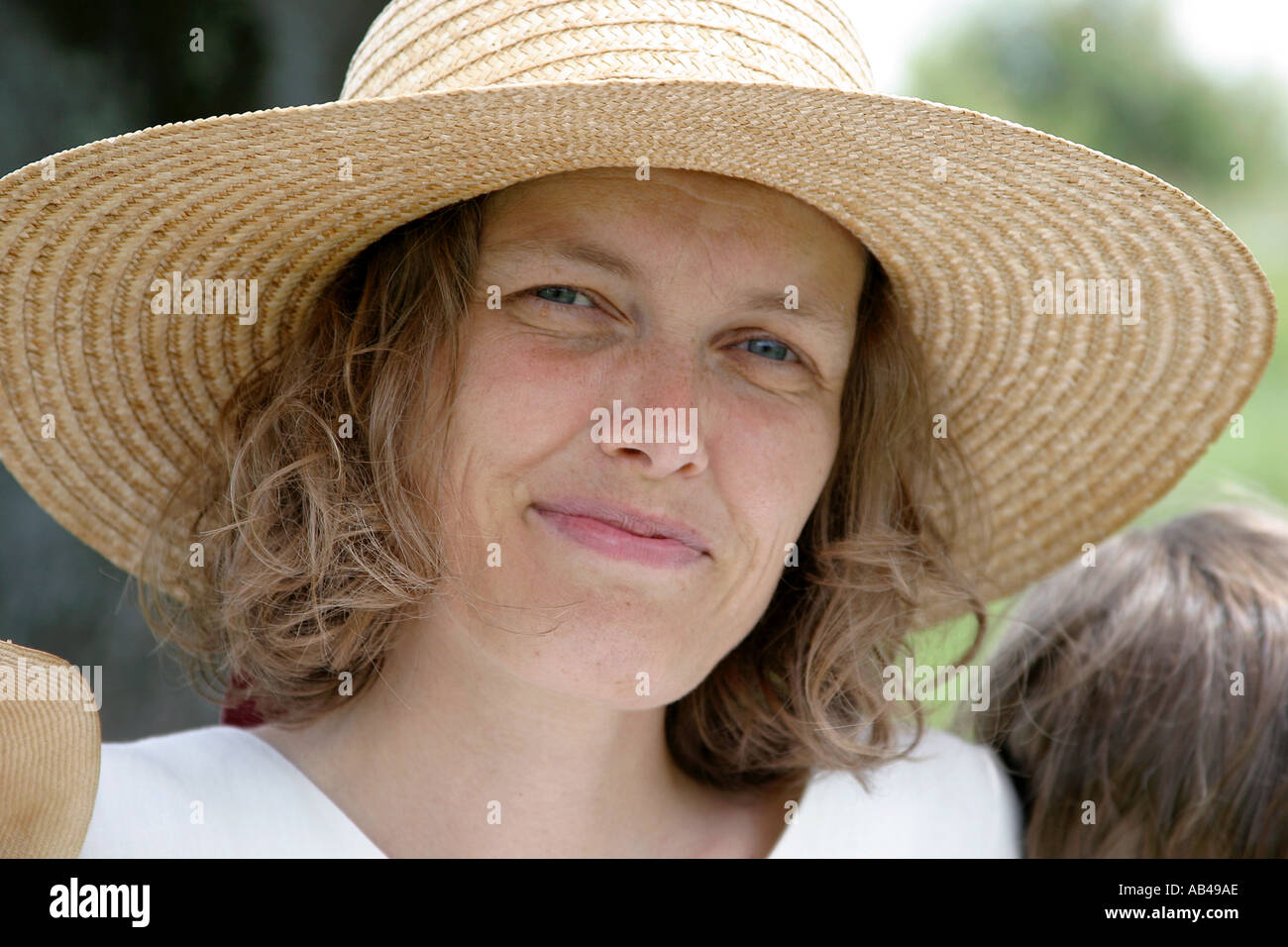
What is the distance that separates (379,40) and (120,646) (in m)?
1.52

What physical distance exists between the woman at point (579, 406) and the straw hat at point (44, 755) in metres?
0.30

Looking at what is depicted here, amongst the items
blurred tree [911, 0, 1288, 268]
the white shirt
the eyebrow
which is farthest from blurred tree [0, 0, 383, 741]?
blurred tree [911, 0, 1288, 268]

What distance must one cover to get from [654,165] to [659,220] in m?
0.07

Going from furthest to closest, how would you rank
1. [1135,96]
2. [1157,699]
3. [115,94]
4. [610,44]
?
[1135,96]
[115,94]
[1157,699]
[610,44]

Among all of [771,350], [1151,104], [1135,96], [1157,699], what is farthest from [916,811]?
[1151,104]

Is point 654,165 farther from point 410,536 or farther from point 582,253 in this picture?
point 410,536

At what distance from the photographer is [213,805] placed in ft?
5.41

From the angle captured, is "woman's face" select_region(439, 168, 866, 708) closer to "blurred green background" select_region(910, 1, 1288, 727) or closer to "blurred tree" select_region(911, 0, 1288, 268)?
"blurred green background" select_region(910, 1, 1288, 727)

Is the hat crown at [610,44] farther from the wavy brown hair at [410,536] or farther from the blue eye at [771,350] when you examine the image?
the blue eye at [771,350]

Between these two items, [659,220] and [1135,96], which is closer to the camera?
[659,220]

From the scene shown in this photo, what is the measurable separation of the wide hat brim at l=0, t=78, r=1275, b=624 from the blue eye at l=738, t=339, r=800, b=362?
19 cm

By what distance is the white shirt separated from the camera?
1576 millimetres

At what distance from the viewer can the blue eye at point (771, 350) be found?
1.65 m

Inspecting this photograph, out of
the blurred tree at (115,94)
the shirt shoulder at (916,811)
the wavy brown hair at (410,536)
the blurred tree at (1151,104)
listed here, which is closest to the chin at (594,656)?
the wavy brown hair at (410,536)
